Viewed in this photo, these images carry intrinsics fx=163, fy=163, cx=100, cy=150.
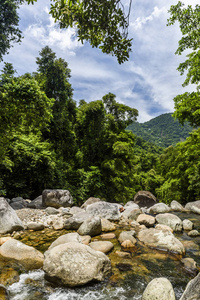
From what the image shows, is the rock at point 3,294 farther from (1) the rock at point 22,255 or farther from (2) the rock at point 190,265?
(2) the rock at point 190,265

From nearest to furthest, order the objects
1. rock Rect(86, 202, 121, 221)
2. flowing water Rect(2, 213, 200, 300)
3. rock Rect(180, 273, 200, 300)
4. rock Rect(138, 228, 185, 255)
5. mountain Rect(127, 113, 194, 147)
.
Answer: rock Rect(180, 273, 200, 300), flowing water Rect(2, 213, 200, 300), rock Rect(138, 228, 185, 255), rock Rect(86, 202, 121, 221), mountain Rect(127, 113, 194, 147)

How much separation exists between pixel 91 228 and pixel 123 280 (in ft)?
7.13

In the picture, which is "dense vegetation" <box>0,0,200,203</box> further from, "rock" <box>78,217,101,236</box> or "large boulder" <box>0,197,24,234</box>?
"rock" <box>78,217,101,236</box>

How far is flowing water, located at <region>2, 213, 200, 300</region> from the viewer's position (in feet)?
8.49

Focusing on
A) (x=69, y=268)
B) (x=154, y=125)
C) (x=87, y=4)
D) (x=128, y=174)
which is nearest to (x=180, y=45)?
(x=87, y=4)

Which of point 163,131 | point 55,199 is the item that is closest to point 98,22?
point 55,199

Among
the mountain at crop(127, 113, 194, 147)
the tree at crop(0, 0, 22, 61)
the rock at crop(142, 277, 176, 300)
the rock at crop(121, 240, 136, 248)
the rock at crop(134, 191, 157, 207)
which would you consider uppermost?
the mountain at crop(127, 113, 194, 147)

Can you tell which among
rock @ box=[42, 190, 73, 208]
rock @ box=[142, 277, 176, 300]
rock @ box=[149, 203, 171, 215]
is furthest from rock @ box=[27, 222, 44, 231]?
rock @ box=[149, 203, 171, 215]

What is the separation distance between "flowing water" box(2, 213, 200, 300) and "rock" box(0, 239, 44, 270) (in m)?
0.24

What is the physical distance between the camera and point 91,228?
201 inches

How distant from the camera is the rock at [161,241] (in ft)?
14.2

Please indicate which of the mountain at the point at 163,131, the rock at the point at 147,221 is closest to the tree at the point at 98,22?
the rock at the point at 147,221

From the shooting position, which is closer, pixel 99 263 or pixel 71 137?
pixel 99 263

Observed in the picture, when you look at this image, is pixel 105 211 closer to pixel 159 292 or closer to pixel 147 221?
pixel 147 221
